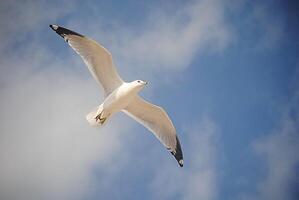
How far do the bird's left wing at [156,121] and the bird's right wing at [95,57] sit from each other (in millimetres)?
386

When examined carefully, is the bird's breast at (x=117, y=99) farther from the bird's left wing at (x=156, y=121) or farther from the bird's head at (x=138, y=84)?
the bird's left wing at (x=156, y=121)

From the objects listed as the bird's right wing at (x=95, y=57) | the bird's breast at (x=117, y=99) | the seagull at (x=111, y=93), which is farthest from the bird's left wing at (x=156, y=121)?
the bird's right wing at (x=95, y=57)

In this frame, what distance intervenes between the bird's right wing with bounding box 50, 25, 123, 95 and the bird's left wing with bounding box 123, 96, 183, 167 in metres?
0.39

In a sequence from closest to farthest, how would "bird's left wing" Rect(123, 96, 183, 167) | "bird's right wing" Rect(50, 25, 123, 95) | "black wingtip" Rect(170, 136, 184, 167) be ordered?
"bird's right wing" Rect(50, 25, 123, 95), "bird's left wing" Rect(123, 96, 183, 167), "black wingtip" Rect(170, 136, 184, 167)

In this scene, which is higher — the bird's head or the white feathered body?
the bird's head

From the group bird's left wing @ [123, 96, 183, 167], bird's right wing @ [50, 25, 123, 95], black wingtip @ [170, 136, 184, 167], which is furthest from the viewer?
black wingtip @ [170, 136, 184, 167]

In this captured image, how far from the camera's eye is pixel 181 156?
27.6 feet

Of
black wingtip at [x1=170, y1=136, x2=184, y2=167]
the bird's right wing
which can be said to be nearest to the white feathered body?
the bird's right wing

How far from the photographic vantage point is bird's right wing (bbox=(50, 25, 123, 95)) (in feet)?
24.8

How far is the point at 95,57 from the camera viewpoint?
25.1 feet

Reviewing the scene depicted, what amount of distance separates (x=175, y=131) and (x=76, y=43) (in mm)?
1772

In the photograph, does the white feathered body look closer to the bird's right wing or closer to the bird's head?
the bird's head

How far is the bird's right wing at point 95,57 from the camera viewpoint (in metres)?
7.57

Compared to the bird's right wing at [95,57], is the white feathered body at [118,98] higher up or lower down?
lower down
